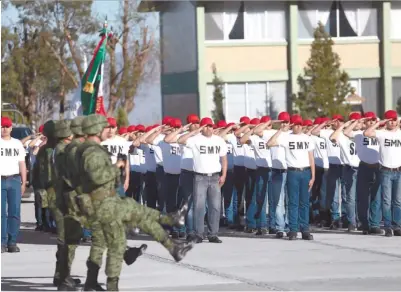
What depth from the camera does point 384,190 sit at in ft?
67.3

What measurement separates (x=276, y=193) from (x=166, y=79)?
35.4m

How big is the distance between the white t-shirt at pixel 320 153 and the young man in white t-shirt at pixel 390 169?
224 cm

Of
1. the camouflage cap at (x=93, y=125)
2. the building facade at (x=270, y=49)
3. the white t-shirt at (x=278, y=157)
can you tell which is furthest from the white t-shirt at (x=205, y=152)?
the building facade at (x=270, y=49)

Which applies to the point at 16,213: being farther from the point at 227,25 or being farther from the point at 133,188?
the point at 227,25

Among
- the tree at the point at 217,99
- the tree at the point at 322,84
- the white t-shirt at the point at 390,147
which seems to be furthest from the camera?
the tree at the point at 217,99

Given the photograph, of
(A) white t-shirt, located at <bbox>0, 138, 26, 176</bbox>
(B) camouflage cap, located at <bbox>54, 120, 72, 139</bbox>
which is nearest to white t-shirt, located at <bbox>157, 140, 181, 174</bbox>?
(A) white t-shirt, located at <bbox>0, 138, 26, 176</bbox>

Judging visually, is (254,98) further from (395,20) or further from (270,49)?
(395,20)

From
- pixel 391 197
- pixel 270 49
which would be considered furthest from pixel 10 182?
pixel 270 49

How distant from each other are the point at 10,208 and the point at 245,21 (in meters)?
32.8

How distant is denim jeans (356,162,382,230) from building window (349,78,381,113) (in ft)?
105

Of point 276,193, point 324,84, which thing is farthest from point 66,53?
point 276,193

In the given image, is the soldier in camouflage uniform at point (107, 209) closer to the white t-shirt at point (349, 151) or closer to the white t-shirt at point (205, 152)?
the white t-shirt at point (205, 152)

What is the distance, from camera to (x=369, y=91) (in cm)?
5322

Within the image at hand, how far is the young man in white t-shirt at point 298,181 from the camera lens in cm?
2011
